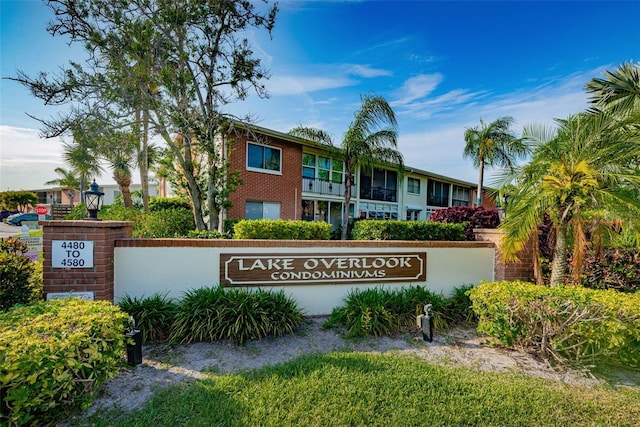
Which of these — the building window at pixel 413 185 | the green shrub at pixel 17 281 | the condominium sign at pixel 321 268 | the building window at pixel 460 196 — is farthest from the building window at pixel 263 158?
the building window at pixel 460 196

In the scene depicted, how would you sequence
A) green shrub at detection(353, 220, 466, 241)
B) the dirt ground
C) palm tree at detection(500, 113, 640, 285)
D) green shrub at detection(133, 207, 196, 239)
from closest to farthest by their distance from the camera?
the dirt ground → palm tree at detection(500, 113, 640, 285) → green shrub at detection(353, 220, 466, 241) → green shrub at detection(133, 207, 196, 239)

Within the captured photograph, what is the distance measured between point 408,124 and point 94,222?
12.5 metres

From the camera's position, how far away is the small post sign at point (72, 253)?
14.1 feet

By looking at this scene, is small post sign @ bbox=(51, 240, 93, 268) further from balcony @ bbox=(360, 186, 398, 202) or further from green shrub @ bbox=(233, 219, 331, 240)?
balcony @ bbox=(360, 186, 398, 202)

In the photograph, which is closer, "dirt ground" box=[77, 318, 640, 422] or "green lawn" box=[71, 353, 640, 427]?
"green lawn" box=[71, 353, 640, 427]

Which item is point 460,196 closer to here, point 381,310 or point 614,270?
point 614,270

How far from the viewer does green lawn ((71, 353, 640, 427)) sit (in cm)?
264

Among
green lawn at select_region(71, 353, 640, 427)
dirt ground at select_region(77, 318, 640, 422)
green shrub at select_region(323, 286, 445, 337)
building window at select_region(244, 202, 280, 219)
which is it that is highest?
building window at select_region(244, 202, 280, 219)

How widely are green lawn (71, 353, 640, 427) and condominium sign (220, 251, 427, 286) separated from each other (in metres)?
1.87

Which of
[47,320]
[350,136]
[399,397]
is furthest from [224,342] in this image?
[350,136]

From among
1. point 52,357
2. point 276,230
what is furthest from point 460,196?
point 52,357

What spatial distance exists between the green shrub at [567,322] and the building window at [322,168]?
1372 cm

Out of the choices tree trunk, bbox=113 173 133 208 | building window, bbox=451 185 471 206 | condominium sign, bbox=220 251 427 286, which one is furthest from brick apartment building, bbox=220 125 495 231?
tree trunk, bbox=113 173 133 208

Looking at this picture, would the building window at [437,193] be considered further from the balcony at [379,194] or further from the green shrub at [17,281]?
the green shrub at [17,281]
